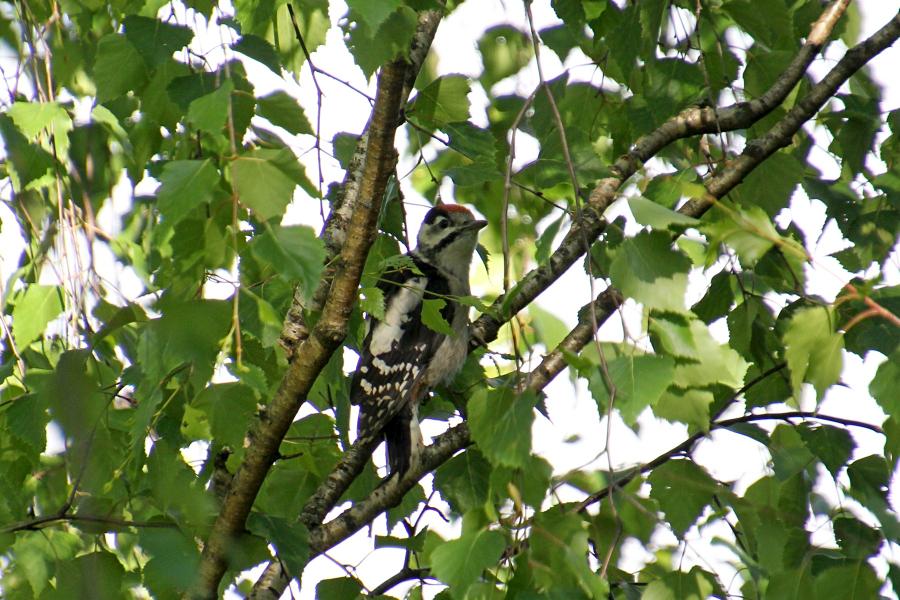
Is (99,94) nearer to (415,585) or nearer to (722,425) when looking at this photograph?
(415,585)

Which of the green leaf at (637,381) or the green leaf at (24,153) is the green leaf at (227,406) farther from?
the green leaf at (24,153)

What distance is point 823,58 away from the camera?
2461 mm

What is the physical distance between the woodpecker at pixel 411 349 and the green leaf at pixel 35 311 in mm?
971

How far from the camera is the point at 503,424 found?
55.1 inches

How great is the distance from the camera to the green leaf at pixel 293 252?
1.21 m

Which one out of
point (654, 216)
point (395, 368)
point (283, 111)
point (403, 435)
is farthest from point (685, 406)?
point (395, 368)

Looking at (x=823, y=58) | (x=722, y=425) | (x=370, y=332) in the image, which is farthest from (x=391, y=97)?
(x=370, y=332)

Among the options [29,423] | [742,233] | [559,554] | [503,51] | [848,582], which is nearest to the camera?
[742,233]

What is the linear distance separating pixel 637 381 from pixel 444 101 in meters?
1.06

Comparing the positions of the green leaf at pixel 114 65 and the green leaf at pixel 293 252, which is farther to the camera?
the green leaf at pixel 114 65

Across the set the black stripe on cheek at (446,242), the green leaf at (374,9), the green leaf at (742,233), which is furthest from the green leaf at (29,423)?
the black stripe on cheek at (446,242)

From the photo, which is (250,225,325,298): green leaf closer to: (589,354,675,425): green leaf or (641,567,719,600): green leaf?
(589,354,675,425): green leaf

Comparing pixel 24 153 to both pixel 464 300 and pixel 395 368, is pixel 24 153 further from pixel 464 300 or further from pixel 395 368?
pixel 395 368

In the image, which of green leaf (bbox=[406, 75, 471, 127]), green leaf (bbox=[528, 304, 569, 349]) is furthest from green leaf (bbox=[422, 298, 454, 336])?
green leaf (bbox=[406, 75, 471, 127])
